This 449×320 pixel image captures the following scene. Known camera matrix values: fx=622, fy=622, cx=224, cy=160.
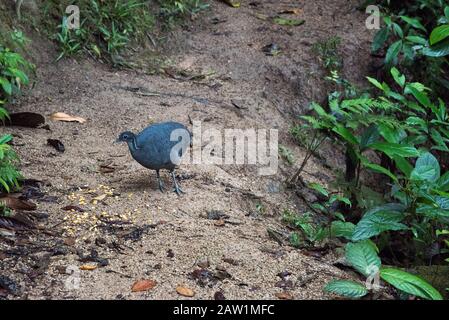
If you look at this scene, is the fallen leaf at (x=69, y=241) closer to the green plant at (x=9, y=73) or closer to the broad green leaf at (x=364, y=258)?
the broad green leaf at (x=364, y=258)

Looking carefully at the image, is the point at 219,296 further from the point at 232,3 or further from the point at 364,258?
the point at 232,3

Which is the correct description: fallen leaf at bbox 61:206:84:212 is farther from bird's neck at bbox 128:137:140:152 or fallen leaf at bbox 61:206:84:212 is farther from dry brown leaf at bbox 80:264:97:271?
dry brown leaf at bbox 80:264:97:271

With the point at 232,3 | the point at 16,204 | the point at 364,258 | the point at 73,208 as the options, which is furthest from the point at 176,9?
the point at 364,258

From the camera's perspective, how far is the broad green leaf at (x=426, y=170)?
3.51 meters

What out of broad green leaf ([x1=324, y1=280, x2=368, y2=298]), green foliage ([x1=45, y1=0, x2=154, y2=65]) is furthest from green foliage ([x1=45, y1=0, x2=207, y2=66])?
broad green leaf ([x1=324, y1=280, x2=368, y2=298])

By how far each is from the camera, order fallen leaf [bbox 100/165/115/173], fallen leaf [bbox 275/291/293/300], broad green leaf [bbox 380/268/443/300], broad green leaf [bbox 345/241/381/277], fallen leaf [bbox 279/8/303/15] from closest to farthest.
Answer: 1. broad green leaf [bbox 380/268/443/300]
2. broad green leaf [bbox 345/241/381/277]
3. fallen leaf [bbox 275/291/293/300]
4. fallen leaf [bbox 100/165/115/173]
5. fallen leaf [bbox 279/8/303/15]

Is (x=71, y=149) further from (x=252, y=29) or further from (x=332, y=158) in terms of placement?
(x=252, y=29)

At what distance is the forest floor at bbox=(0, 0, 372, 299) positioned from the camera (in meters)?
3.30

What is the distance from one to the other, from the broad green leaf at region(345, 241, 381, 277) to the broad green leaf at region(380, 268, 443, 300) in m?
0.09

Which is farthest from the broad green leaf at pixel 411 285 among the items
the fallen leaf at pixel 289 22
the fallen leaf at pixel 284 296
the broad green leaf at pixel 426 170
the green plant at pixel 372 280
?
the fallen leaf at pixel 289 22

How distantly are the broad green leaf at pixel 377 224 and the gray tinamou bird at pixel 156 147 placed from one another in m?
1.59

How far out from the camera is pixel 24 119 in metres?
5.45

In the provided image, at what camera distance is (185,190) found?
4.66m

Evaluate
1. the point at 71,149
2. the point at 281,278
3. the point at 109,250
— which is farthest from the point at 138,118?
the point at 281,278
